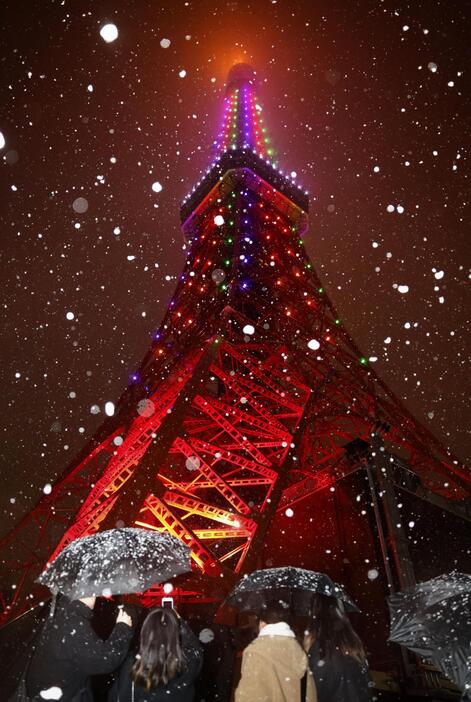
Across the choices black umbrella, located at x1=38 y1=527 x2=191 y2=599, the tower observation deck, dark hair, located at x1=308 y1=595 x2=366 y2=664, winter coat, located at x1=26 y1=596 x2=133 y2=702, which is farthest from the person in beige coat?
the tower observation deck

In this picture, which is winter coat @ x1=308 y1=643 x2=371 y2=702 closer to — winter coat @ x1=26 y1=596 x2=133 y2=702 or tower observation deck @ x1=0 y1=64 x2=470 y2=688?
winter coat @ x1=26 y1=596 x2=133 y2=702

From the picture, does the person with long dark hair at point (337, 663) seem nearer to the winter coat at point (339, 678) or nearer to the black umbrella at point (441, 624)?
the winter coat at point (339, 678)

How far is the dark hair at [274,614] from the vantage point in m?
2.38

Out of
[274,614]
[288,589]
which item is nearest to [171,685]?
[274,614]

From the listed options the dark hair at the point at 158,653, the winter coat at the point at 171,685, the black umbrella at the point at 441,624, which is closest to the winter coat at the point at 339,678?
the black umbrella at the point at 441,624

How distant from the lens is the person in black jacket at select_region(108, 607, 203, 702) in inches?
92.1

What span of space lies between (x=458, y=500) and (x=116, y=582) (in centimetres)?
1170

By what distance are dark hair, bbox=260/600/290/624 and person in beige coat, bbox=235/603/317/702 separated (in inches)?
1.4

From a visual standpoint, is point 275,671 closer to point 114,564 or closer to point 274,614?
point 274,614

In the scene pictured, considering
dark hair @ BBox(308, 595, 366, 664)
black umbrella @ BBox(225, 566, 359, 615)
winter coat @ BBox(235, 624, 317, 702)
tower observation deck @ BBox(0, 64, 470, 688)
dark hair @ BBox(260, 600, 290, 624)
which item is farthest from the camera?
tower observation deck @ BBox(0, 64, 470, 688)

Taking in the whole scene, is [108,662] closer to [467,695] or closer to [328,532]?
[467,695]

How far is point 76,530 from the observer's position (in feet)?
30.5

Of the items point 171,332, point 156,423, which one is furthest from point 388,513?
point 171,332

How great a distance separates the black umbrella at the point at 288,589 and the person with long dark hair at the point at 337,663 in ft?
1.16
